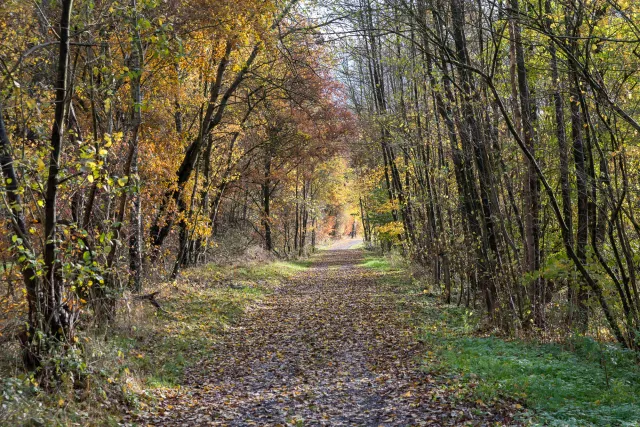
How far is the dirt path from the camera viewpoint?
598 cm

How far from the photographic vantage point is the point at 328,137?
22.3m

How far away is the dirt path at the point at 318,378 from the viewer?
5.98m

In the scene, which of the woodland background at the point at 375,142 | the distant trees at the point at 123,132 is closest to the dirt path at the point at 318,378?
the woodland background at the point at 375,142

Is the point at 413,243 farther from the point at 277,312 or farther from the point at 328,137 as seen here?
the point at 277,312

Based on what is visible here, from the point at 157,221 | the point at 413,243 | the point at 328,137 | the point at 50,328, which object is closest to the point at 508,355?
the point at 50,328

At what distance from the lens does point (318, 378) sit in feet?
25.1

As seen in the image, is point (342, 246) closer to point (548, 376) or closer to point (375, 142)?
point (375, 142)

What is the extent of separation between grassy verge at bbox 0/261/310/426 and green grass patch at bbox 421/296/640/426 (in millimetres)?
4301

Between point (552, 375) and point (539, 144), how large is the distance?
4.66 metres

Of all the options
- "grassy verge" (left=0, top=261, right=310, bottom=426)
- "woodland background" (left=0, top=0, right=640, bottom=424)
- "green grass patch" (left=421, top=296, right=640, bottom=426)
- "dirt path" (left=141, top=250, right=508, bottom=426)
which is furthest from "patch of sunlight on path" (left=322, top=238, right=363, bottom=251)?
"green grass patch" (left=421, top=296, right=640, bottom=426)

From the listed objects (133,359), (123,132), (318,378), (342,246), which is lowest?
(342,246)

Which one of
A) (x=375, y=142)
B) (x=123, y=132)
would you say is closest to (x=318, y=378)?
(x=123, y=132)

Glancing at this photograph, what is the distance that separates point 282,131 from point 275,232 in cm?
1250

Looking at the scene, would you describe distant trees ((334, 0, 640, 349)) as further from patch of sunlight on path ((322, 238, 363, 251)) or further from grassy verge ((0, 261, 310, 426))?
patch of sunlight on path ((322, 238, 363, 251))
